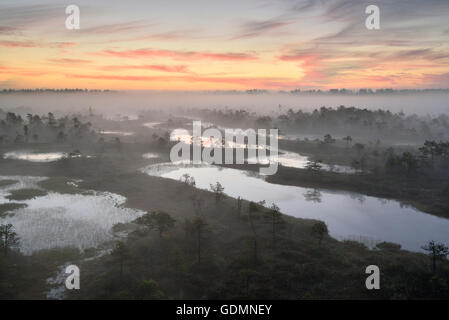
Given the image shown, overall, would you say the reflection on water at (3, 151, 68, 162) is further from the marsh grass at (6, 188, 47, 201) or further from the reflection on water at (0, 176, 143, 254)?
the reflection on water at (0, 176, 143, 254)

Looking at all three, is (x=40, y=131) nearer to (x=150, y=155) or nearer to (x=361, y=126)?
(x=150, y=155)

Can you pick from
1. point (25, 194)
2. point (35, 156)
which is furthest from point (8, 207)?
point (35, 156)

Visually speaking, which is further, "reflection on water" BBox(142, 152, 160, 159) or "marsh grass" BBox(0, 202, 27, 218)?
"reflection on water" BBox(142, 152, 160, 159)

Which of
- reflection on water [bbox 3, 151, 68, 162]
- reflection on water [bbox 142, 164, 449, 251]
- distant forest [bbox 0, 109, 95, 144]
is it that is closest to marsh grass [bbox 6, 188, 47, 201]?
reflection on water [bbox 142, 164, 449, 251]
